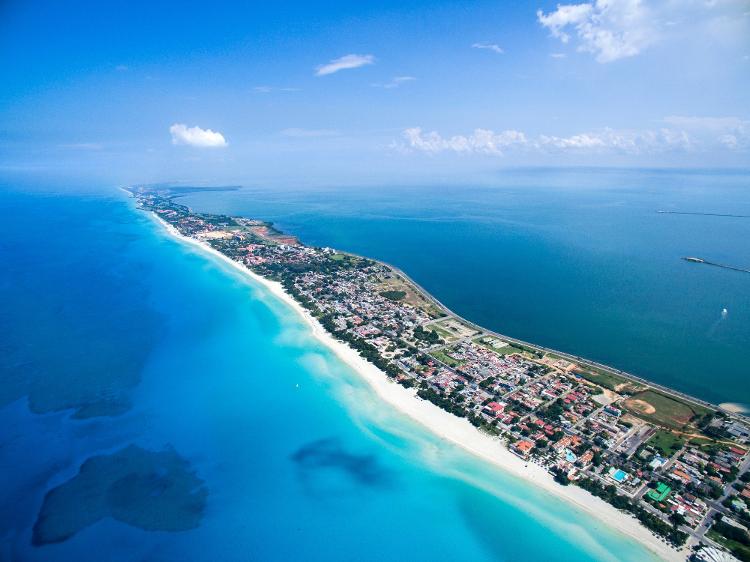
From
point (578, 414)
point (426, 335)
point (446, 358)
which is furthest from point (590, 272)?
point (578, 414)

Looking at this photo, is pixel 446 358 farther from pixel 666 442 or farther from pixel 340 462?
pixel 666 442

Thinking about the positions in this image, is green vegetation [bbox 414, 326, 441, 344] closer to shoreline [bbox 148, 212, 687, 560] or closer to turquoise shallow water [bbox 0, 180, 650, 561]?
shoreline [bbox 148, 212, 687, 560]

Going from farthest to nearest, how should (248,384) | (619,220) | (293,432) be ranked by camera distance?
(619,220)
(248,384)
(293,432)

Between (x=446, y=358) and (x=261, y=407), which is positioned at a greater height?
(x=446, y=358)

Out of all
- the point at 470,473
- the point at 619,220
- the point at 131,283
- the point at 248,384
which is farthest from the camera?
the point at 619,220

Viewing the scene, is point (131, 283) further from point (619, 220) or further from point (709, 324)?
point (619, 220)

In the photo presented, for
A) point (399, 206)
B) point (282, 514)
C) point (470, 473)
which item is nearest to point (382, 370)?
point (470, 473)

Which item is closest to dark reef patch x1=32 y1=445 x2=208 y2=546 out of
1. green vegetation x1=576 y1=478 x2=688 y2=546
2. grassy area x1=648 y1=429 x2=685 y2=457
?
green vegetation x1=576 y1=478 x2=688 y2=546
